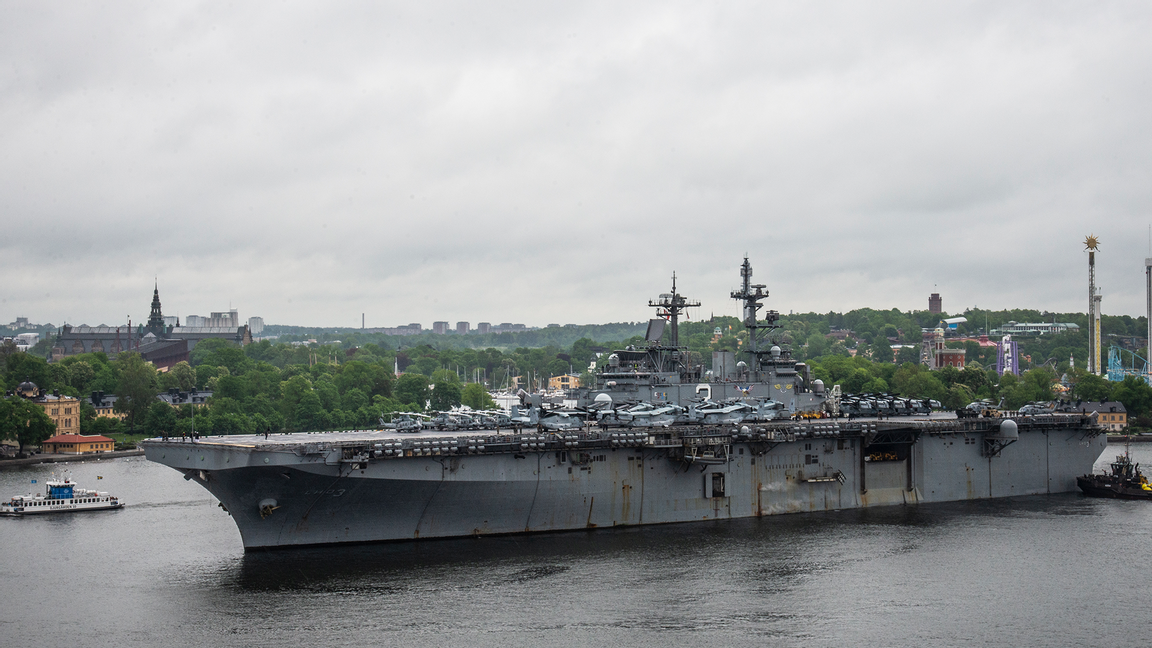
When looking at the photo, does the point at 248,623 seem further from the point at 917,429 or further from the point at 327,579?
the point at 917,429

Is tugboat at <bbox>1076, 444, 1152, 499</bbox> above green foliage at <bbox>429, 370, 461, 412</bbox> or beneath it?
beneath

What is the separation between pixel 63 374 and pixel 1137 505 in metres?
87.5

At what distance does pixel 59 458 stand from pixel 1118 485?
197 ft

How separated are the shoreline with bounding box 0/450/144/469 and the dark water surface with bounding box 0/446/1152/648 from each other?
2968cm

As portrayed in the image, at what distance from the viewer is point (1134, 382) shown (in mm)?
86875

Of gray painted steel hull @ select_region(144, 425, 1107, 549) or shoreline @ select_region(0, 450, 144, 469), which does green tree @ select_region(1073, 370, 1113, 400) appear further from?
shoreline @ select_region(0, 450, 144, 469)

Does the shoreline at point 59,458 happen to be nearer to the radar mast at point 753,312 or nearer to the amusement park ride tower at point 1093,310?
the radar mast at point 753,312

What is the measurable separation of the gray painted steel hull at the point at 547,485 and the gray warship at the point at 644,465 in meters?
0.05

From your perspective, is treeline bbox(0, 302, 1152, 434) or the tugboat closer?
the tugboat

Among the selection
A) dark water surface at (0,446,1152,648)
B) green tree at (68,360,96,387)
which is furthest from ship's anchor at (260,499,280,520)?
green tree at (68,360,96,387)

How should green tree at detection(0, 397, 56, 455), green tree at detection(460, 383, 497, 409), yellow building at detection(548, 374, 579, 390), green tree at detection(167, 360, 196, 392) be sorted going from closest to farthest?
green tree at detection(0, 397, 56, 455)
green tree at detection(460, 383, 497, 409)
green tree at detection(167, 360, 196, 392)
yellow building at detection(548, 374, 579, 390)

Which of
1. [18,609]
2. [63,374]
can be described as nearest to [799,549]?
[18,609]

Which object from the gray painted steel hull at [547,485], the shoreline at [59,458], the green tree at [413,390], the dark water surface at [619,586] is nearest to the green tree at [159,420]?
the shoreline at [59,458]

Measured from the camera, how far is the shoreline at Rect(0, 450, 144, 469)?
62062 mm
